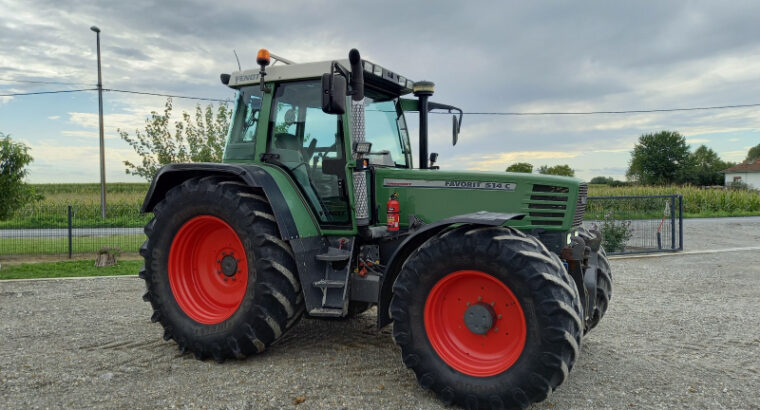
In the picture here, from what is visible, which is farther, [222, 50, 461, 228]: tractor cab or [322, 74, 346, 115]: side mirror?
[222, 50, 461, 228]: tractor cab

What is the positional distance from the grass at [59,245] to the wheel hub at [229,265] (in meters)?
8.86

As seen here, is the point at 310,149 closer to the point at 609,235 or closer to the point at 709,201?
the point at 609,235

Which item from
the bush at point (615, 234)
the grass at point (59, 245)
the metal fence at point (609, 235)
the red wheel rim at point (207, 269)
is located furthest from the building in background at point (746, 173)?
the red wheel rim at point (207, 269)

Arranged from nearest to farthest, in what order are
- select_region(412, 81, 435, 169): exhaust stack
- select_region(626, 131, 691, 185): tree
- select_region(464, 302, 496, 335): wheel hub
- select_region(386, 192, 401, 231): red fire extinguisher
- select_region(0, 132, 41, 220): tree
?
1. select_region(464, 302, 496, 335): wheel hub
2. select_region(386, 192, 401, 231): red fire extinguisher
3. select_region(412, 81, 435, 169): exhaust stack
4. select_region(0, 132, 41, 220): tree
5. select_region(626, 131, 691, 185): tree

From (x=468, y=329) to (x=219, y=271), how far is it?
8.37 feet

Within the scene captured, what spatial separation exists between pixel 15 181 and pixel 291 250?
32.7ft

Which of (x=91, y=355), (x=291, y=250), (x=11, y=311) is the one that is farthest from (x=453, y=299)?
(x=11, y=311)

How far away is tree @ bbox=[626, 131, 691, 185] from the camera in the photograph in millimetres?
67125

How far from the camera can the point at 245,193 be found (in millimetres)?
4719

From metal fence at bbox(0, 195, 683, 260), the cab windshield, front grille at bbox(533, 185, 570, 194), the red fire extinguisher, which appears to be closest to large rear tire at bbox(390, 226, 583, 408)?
the red fire extinguisher

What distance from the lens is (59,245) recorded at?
1351 centimetres

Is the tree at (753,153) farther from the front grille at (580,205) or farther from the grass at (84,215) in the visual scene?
the front grille at (580,205)

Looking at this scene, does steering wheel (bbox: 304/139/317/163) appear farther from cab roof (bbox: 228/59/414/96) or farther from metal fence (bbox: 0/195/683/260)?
metal fence (bbox: 0/195/683/260)

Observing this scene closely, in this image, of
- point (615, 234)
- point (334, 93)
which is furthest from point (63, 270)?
point (615, 234)
